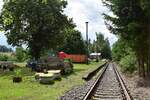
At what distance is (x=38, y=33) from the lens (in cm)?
6738

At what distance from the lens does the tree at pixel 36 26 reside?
6675cm

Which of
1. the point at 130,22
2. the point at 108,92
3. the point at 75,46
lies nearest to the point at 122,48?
the point at 130,22

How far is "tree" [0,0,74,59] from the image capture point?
66750 mm

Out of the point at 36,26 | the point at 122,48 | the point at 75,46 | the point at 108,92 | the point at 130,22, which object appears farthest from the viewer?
the point at 75,46

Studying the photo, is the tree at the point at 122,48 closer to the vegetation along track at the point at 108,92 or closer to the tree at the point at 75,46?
the vegetation along track at the point at 108,92

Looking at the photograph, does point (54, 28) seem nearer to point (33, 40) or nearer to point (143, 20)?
point (33, 40)

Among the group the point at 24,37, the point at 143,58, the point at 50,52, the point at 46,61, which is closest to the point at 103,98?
the point at 143,58

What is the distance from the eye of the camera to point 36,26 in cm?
6706

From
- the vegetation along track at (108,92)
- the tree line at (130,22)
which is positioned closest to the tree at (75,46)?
the tree line at (130,22)

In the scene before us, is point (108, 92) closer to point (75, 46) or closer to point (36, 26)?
point (36, 26)

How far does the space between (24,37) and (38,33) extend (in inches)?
91.2

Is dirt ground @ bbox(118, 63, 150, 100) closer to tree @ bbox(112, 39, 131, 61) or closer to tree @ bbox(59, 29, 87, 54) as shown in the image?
tree @ bbox(112, 39, 131, 61)

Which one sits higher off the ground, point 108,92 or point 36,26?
point 36,26

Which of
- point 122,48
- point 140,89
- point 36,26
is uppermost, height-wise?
point 36,26
